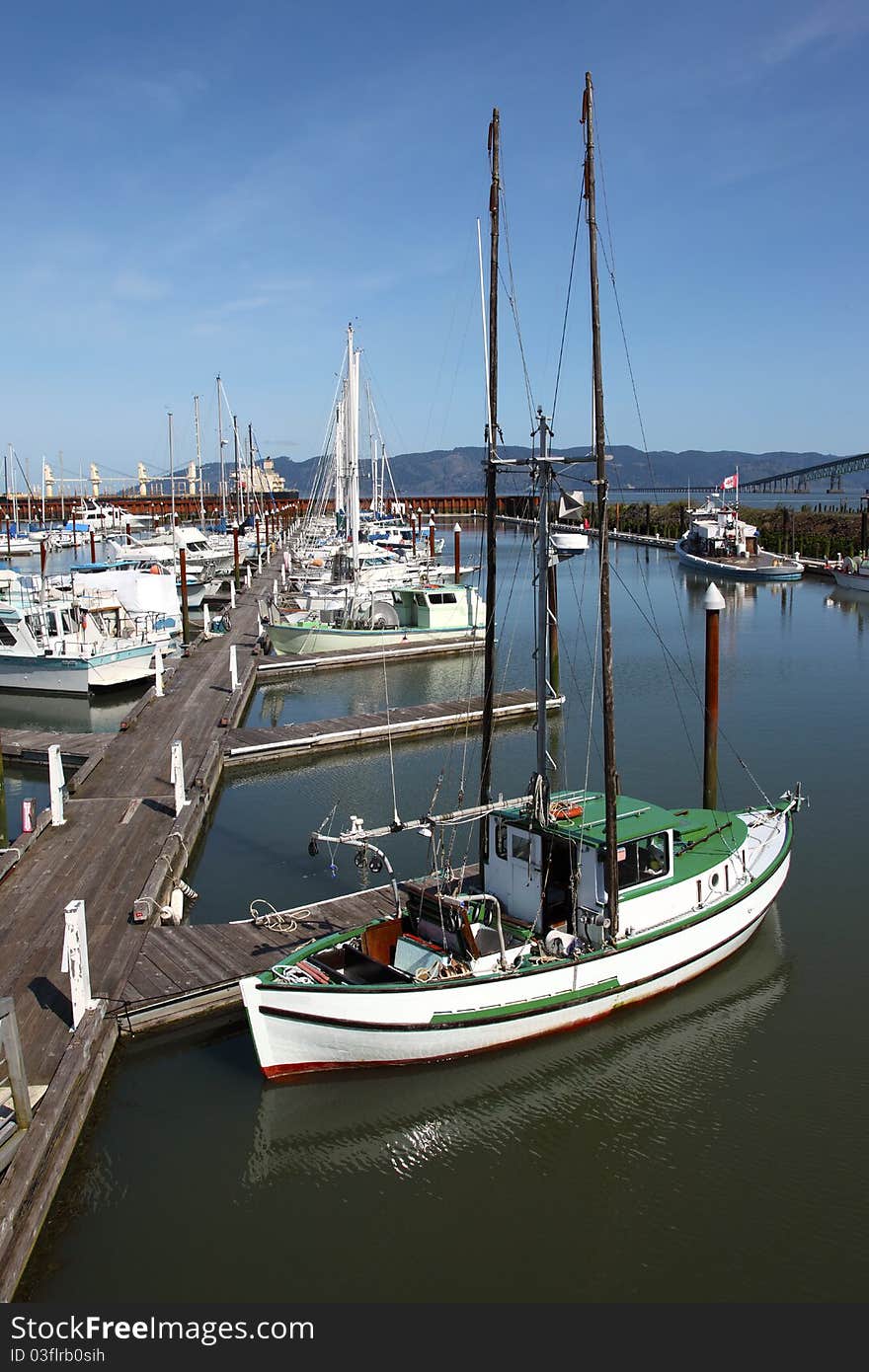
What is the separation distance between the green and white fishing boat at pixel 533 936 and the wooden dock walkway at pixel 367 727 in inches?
497

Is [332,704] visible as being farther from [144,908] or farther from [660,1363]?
[660,1363]

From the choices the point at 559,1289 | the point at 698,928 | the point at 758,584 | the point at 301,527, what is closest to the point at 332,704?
the point at 698,928

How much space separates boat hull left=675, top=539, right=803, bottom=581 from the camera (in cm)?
7181

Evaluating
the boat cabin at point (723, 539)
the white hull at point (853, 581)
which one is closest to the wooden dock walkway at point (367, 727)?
the white hull at point (853, 581)

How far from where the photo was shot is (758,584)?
7250cm

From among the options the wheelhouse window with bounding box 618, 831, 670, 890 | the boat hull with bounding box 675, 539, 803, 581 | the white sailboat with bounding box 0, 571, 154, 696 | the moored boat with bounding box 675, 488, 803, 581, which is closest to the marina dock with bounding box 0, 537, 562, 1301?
the wheelhouse window with bounding box 618, 831, 670, 890

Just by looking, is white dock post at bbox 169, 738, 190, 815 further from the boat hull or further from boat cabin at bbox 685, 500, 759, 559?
boat cabin at bbox 685, 500, 759, 559

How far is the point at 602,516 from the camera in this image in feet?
44.7

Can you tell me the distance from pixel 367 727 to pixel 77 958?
18.3 meters

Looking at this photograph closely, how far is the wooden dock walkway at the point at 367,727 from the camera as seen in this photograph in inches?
1133

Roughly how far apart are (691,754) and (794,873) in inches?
332

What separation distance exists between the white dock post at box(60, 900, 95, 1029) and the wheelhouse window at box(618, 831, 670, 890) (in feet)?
24.1

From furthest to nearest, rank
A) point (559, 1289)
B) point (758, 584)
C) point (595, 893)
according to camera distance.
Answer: point (758, 584)
point (595, 893)
point (559, 1289)

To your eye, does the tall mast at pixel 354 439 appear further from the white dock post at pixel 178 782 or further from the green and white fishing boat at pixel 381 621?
the white dock post at pixel 178 782
